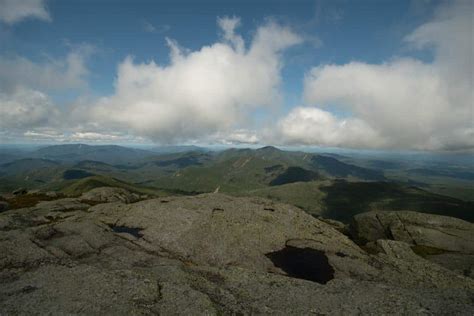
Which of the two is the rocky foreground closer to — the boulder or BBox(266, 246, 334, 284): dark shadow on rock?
BBox(266, 246, 334, 284): dark shadow on rock

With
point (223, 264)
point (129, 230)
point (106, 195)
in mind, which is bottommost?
point (106, 195)

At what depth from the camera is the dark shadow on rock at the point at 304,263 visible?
37.8 metres

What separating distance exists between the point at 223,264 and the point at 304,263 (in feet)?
42.0

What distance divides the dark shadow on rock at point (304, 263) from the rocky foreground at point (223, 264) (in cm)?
18

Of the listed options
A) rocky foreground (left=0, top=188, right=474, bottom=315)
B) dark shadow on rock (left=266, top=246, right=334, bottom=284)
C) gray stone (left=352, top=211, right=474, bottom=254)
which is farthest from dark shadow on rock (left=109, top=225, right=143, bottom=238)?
gray stone (left=352, top=211, right=474, bottom=254)

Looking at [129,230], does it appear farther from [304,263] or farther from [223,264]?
[304,263]

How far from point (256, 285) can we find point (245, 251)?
1204 centimetres

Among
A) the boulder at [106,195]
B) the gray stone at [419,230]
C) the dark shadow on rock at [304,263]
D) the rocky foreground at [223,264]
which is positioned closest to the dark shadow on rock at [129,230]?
the rocky foreground at [223,264]

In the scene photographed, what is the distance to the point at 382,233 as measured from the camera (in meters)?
69.9

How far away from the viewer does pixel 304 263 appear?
42.2m

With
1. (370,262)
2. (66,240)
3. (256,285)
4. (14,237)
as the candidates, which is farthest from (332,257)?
(14,237)

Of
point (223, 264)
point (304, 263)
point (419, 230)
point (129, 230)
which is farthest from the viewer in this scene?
point (419, 230)

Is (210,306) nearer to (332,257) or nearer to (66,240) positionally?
(332,257)

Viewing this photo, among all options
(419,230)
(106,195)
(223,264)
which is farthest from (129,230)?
(106,195)
